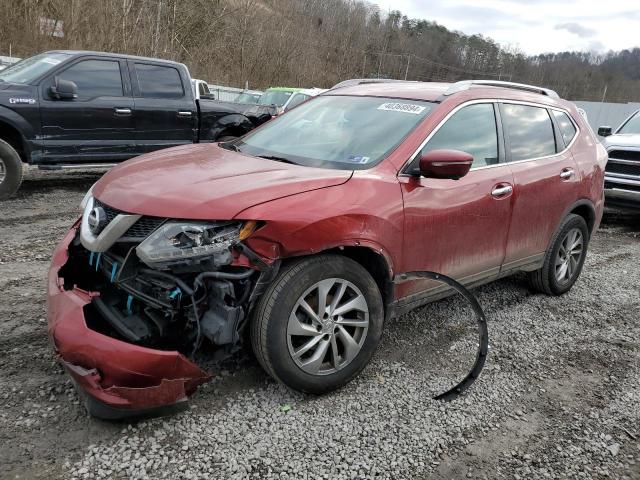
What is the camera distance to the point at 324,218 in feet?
9.04

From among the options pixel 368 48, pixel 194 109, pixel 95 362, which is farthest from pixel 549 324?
pixel 368 48

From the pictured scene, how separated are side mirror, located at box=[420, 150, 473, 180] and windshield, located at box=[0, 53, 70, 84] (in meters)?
6.00

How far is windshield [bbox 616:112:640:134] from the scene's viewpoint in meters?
9.44

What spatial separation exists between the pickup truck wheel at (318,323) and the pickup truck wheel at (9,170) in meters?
5.31

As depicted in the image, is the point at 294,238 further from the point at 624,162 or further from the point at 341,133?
the point at 624,162

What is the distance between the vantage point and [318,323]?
2.85m

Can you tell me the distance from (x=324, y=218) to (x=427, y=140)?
1.03 metres

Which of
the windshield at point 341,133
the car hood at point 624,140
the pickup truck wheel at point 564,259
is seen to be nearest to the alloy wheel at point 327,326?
the windshield at point 341,133

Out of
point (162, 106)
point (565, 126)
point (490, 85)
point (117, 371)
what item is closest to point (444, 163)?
point (490, 85)

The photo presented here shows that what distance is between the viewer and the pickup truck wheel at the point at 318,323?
269cm

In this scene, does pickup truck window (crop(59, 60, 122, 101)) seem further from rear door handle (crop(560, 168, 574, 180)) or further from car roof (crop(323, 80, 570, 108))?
rear door handle (crop(560, 168, 574, 180))

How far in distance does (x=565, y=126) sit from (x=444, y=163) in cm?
225

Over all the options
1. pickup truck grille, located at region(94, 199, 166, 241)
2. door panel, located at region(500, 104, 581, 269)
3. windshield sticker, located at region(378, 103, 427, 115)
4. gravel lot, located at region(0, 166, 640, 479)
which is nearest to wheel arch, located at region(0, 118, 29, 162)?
gravel lot, located at region(0, 166, 640, 479)

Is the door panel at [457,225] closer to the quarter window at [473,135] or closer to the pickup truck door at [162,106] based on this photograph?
the quarter window at [473,135]
